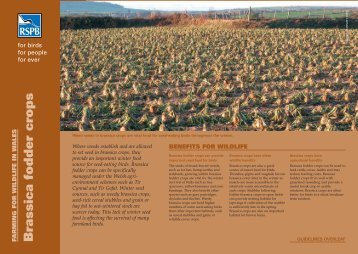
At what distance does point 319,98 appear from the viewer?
14289 mm

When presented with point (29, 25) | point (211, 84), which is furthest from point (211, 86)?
point (29, 25)

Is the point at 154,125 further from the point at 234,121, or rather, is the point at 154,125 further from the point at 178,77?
the point at 178,77

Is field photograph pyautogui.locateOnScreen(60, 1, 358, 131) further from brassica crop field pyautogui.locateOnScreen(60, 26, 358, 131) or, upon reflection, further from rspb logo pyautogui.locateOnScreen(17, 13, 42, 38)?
rspb logo pyautogui.locateOnScreen(17, 13, 42, 38)

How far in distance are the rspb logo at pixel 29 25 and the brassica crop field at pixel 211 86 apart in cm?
351

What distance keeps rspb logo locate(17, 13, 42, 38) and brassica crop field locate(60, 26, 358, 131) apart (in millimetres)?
3507

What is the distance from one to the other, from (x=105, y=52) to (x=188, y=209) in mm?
18010

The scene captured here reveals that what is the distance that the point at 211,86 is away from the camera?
1634cm

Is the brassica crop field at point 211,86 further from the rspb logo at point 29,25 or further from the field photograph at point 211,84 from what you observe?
the rspb logo at point 29,25

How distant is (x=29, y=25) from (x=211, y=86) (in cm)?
865

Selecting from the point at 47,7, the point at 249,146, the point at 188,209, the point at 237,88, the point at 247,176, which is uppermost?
the point at 47,7

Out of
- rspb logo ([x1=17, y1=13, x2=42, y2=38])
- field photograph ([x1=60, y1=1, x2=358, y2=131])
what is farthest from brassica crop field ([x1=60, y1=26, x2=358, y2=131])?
rspb logo ([x1=17, y1=13, x2=42, y2=38])

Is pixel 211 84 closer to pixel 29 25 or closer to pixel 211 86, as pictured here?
pixel 211 86

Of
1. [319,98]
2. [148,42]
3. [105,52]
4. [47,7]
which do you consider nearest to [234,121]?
[319,98]

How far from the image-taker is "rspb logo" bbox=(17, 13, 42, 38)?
8.62 m
